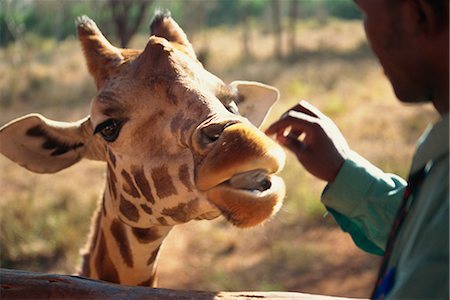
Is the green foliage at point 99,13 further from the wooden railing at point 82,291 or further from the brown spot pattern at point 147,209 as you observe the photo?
the wooden railing at point 82,291

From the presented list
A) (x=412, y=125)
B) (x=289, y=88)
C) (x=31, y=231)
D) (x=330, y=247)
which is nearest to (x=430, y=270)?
(x=330, y=247)

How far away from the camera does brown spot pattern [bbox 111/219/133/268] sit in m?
2.77

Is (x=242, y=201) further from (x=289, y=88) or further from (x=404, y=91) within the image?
(x=289, y=88)

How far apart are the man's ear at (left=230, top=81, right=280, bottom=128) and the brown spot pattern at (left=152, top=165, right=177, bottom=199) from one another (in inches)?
27.0

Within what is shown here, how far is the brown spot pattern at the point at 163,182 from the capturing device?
246 centimetres

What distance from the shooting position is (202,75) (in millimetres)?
2549

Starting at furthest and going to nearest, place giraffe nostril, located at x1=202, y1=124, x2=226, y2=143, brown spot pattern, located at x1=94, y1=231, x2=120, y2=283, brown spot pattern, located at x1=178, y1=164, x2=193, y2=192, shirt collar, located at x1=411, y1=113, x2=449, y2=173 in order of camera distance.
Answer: brown spot pattern, located at x1=94, y1=231, x2=120, y2=283 < brown spot pattern, located at x1=178, y1=164, x2=193, y2=192 < giraffe nostril, located at x1=202, y1=124, x2=226, y2=143 < shirt collar, located at x1=411, y1=113, x2=449, y2=173

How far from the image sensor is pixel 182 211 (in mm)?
2471

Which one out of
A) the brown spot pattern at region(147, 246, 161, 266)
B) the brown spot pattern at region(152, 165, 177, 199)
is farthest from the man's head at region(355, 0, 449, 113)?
the brown spot pattern at region(147, 246, 161, 266)

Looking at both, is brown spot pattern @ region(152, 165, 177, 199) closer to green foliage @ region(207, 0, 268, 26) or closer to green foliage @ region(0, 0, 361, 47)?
green foliage @ region(0, 0, 361, 47)

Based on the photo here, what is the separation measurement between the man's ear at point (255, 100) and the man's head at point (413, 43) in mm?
1506

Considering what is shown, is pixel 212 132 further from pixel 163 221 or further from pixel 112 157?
pixel 112 157

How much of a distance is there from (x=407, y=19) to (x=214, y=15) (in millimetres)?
55712

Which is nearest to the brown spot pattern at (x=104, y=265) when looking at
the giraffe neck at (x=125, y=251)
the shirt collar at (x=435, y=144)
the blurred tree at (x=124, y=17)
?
the giraffe neck at (x=125, y=251)
